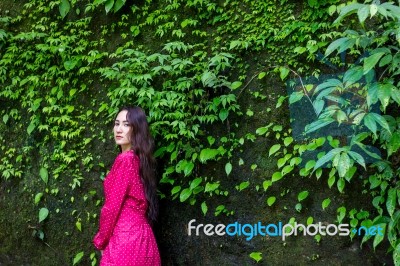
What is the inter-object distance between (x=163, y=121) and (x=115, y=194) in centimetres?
66

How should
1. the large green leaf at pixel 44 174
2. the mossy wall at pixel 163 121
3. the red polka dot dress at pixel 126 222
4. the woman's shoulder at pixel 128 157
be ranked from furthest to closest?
the large green leaf at pixel 44 174 → the mossy wall at pixel 163 121 → the woman's shoulder at pixel 128 157 → the red polka dot dress at pixel 126 222

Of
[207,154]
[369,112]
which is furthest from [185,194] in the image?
[369,112]

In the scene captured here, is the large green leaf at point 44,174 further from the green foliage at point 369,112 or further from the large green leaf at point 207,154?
the green foliage at point 369,112

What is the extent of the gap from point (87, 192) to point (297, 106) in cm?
170

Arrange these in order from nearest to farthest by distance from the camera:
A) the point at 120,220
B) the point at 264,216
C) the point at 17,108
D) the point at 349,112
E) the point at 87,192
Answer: the point at 120,220 → the point at 349,112 → the point at 264,216 → the point at 87,192 → the point at 17,108

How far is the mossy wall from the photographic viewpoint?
3.21 metres

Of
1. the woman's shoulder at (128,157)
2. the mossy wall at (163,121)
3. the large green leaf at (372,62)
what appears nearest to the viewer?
the large green leaf at (372,62)

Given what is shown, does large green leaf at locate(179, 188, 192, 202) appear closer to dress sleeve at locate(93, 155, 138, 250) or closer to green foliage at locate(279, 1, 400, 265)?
dress sleeve at locate(93, 155, 138, 250)

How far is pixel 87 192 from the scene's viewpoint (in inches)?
142

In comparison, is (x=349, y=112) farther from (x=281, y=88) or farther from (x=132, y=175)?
(x=132, y=175)

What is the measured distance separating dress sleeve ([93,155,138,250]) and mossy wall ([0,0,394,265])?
1.62 ft

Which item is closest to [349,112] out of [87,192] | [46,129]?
[87,192]

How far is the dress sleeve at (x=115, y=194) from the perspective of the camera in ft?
9.29

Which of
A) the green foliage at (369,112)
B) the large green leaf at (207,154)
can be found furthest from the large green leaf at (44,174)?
the green foliage at (369,112)
